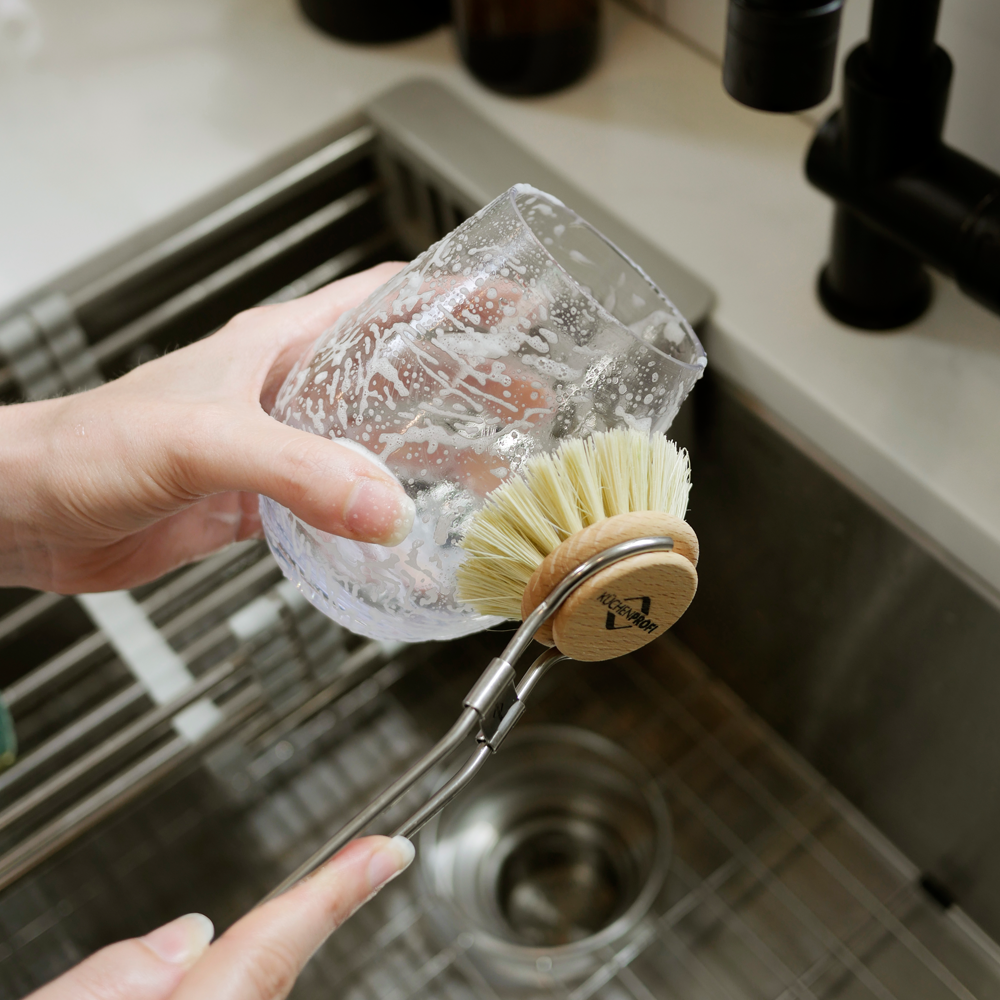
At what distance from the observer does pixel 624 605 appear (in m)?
0.37

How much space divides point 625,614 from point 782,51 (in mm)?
271

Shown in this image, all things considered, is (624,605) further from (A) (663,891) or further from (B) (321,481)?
(A) (663,891)

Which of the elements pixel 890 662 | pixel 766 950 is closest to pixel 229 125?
pixel 890 662

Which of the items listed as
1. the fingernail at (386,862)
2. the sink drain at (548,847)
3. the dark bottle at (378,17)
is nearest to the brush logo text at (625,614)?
the fingernail at (386,862)

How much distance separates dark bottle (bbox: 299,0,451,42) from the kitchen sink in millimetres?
77

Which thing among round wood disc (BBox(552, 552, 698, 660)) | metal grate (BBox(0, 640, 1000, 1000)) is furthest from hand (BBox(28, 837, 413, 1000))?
metal grate (BBox(0, 640, 1000, 1000))

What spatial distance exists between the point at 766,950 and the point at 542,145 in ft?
1.97

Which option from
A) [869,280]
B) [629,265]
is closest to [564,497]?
[629,265]

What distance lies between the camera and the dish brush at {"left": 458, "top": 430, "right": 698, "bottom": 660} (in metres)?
0.37

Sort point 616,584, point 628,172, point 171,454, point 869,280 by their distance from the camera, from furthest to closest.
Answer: point 628,172 < point 869,280 < point 171,454 < point 616,584

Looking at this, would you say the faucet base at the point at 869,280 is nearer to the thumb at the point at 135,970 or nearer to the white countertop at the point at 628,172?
the white countertop at the point at 628,172

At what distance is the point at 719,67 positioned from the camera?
0.82 meters

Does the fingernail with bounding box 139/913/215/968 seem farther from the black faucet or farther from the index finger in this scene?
the black faucet

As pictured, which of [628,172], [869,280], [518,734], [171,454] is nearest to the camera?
[171,454]
